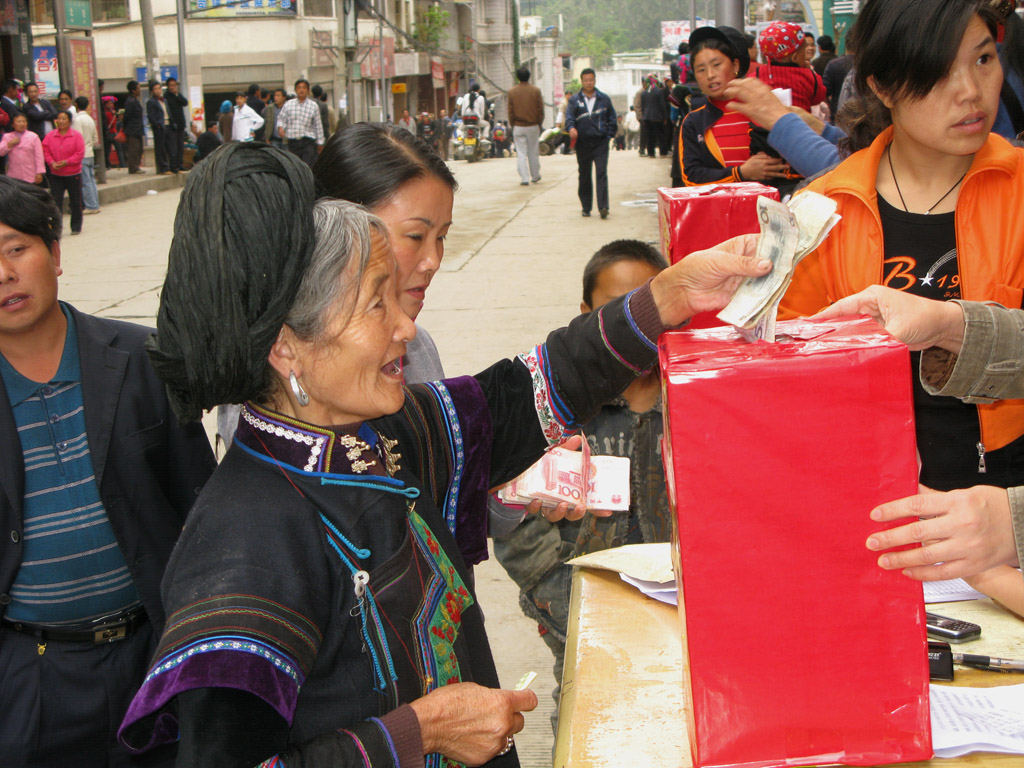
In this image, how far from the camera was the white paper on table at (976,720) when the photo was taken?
1.29 m

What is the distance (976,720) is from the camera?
1.35m

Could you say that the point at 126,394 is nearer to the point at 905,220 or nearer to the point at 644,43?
the point at 905,220

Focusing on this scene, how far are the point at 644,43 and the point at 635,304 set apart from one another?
128 meters

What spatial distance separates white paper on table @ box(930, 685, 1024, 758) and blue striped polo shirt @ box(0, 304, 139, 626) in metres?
1.51

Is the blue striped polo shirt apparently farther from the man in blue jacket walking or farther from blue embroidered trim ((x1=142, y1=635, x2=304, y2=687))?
the man in blue jacket walking

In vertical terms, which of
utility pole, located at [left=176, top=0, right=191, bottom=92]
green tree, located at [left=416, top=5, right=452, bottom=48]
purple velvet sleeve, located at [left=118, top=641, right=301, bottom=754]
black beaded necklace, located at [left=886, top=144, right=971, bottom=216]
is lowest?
purple velvet sleeve, located at [left=118, top=641, right=301, bottom=754]

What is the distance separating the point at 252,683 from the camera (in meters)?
1.14

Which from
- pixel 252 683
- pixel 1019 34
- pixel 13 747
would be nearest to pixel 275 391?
pixel 252 683

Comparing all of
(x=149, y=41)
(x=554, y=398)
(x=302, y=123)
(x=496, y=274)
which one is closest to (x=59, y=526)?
(x=554, y=398)

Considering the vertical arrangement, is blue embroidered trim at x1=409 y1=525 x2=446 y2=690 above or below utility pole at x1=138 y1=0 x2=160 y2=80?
below

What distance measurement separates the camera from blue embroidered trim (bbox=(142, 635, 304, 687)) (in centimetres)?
114

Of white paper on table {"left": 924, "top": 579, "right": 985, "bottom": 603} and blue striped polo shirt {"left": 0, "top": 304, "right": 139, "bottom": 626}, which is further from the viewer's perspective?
blue striped polo shirt {"left": 0, "top": 304, "right": 139, "bottom": 626}

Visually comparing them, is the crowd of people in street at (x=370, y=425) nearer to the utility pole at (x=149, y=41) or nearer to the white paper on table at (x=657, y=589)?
the white paper on table at (x=657, y=589)

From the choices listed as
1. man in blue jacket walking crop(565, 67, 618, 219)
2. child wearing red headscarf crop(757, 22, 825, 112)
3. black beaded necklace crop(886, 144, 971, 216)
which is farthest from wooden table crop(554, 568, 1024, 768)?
man in blue jacket walking crop(565, 67, 618, 219)
